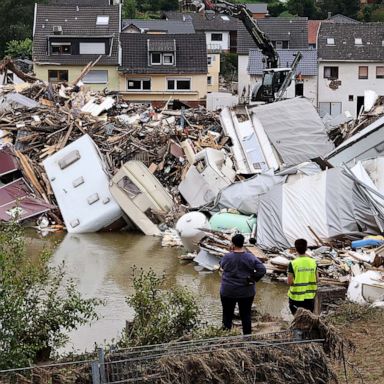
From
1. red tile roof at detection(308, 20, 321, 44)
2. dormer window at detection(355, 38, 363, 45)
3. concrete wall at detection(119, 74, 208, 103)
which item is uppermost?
dormer window at detection(355, 38, 363, 45)

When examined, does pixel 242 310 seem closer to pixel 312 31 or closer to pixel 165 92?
pixel 165 92

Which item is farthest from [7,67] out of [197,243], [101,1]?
[101,1]

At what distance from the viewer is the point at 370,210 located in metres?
16.1

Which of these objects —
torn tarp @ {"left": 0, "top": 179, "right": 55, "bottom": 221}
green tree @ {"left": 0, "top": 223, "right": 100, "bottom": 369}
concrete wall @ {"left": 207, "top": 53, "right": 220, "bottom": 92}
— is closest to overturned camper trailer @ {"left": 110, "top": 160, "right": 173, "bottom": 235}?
torn tarp @ {"left": 0, "top": 179, "right": 55, "bottom": 221}

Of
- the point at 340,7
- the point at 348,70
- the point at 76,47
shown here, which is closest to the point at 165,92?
the point at 76,47

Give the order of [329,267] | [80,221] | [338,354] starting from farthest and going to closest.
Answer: [80,221], [329,267], [338,354]

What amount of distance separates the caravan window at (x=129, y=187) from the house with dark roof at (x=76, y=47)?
81.9 ft

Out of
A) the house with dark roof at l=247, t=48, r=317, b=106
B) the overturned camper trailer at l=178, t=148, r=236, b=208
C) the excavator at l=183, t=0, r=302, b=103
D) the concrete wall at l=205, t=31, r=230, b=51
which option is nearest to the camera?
the overturned camper trailer at l=178, t=148, r=236, b=208

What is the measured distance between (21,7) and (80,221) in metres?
46.2

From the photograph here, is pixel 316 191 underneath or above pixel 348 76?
above

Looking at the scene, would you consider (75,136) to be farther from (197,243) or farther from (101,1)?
(101,1)

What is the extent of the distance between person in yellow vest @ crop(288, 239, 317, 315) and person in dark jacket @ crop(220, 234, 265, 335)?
46 centimetres

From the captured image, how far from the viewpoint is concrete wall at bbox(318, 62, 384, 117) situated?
48812mm

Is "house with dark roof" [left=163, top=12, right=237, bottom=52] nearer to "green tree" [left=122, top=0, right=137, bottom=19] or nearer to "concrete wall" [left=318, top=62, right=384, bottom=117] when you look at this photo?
"green tree" [left=122, top=0, right=137, bottom=19]
